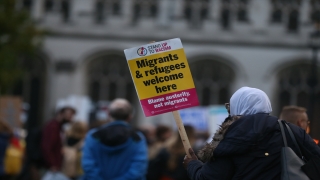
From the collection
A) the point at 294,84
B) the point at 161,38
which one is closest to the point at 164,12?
the point at 161,38

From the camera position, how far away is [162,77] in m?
4.77

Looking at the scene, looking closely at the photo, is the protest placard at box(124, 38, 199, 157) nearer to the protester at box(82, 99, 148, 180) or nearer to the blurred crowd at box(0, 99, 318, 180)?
the blurred crowd at box(0, 99, 318, 180)

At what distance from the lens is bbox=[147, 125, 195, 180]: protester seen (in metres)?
8.09

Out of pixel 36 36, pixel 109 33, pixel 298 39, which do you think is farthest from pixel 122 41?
pixel 298 39

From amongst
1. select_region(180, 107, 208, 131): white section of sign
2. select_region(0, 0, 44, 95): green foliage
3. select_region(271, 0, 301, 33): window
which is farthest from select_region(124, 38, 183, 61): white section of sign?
select_region(271, 0, 301, 33): window

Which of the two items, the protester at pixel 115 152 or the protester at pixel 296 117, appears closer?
the protester at pixel 296 117

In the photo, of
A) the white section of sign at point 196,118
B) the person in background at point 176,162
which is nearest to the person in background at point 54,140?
the person in background at point 176,162

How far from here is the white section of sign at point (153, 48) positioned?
474 cm

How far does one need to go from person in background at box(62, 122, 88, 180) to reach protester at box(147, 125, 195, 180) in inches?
48.4

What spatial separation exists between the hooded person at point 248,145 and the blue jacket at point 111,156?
2.56 metres

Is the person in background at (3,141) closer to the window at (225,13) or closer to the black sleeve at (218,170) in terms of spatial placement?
the black sleeve at (218,170)

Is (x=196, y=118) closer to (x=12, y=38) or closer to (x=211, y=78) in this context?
(x=12, y=38)

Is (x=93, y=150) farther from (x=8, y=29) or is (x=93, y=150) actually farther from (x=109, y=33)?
(x=109, y=33)

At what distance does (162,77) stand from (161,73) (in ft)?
0.09
